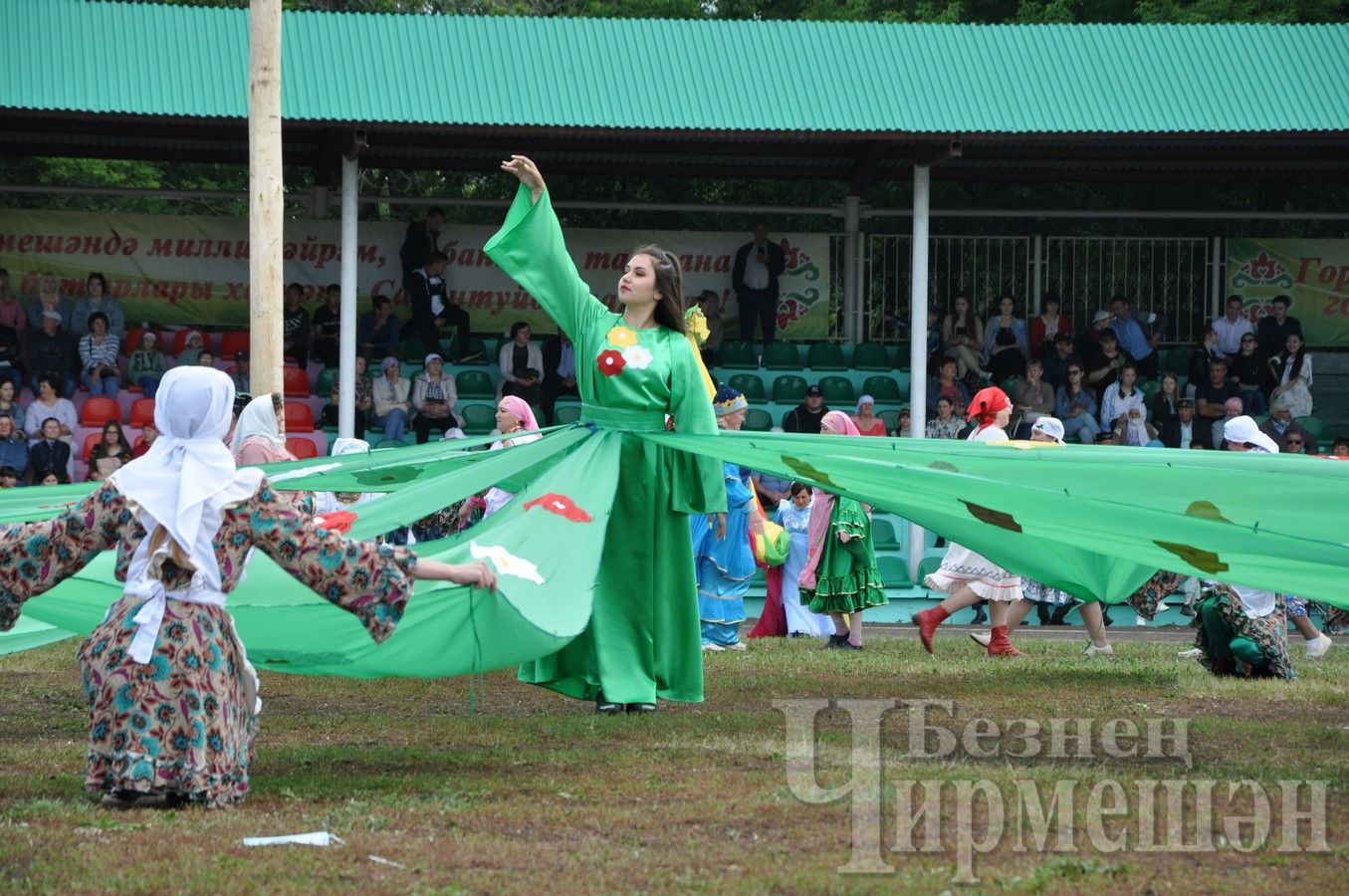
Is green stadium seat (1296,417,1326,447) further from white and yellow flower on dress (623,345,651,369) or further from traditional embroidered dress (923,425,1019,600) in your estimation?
white and yellow flower on dress (623,345,651,369)

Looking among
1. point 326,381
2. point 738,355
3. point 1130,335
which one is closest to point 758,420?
point 738,355

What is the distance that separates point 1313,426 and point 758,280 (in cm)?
651

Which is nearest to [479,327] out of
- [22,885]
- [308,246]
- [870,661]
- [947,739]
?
[308,246]

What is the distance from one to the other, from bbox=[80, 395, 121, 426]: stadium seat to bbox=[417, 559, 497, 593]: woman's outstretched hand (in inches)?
496

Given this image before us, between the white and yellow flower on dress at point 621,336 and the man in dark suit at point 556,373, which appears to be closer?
the white and yellow flower on dress at point 621,336

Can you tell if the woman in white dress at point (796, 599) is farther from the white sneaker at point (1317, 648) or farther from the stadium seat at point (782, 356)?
the stadium seat at point (782, 356)

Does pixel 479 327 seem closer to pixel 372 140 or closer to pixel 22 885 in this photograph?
pixel 372 140

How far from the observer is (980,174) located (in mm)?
20250

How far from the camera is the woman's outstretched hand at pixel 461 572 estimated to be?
Answer: 213 inches

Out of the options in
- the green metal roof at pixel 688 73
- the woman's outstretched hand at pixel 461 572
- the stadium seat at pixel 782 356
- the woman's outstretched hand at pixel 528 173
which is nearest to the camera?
the woman's outstretched hand at pixel 461 572

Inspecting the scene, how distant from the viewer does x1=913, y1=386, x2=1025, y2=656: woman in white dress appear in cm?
1027

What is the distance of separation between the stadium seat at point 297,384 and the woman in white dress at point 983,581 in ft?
32.6

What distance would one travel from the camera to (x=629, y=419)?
23.9ft

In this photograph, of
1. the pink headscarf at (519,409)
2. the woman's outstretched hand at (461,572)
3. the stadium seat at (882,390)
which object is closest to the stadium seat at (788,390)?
A: the stadium seat at (882,390)
